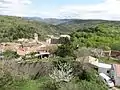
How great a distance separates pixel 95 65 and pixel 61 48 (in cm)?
415

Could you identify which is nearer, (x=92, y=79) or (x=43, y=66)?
(x=92, y=79)

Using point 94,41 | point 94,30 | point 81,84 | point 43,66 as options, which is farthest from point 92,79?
point 94,30

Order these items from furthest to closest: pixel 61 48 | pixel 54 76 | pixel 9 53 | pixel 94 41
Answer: pixel 94 41, pixel 9 53, pixel 61 48, pixel 54 76

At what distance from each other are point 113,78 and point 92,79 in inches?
168

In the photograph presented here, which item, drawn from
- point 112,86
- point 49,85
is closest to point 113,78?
point 112,86

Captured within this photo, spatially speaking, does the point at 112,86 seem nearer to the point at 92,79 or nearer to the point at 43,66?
the point at 92,79

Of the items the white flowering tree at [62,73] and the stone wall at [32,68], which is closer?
the white flowering tree at [62,73]

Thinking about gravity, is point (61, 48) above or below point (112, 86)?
above

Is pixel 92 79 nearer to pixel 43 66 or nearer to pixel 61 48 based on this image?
pixel 43 66

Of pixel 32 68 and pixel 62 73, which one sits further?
pixel 32 68

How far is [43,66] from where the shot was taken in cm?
2020

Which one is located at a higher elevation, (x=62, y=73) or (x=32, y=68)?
(x=62, y=73)

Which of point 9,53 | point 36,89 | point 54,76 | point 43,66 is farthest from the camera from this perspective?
point 9,53

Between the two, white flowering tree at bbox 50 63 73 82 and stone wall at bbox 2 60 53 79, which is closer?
white flowering tree at bbox 50 63 73 82
